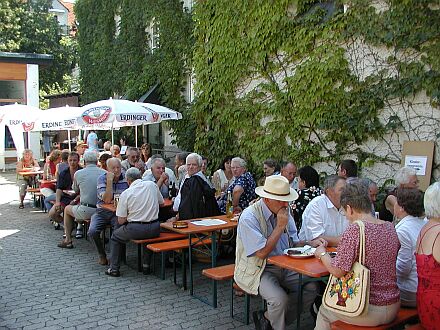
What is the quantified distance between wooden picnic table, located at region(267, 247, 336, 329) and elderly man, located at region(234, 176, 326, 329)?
0.09 m

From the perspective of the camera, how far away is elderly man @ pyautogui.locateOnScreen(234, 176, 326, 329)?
4137 mm

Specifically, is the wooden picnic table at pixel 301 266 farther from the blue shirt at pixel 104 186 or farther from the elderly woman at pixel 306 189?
the blue shirt at pixel 104 186

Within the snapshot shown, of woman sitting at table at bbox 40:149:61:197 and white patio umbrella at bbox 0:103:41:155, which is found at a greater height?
white patio umbrella at bbox 0:103:41:155

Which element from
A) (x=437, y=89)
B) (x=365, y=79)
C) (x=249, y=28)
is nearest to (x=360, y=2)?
(x=365, y=79)

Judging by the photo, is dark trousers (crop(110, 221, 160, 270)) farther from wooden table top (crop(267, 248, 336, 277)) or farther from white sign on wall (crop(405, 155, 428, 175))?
white sign on wall (crop(405, 155, 428, 175))

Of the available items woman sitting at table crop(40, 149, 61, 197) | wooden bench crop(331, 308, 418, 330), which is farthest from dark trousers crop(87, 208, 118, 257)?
wooden bench crop(331, 308, 418, 330)

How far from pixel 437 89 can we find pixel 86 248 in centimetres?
607

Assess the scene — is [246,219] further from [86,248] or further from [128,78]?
[128,78]

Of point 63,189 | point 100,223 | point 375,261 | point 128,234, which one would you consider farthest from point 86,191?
point 375,261

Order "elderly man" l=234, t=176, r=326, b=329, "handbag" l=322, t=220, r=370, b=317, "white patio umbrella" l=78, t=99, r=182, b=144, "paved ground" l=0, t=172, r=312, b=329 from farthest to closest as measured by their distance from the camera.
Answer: "white patio umbrella" l=78, t=99, r=182, b=144 < "paved ground" l=0, t=172, r=312, b=329 < "elderly man" l=234, t=176, r=326, b=329 < "handbag" l=322, t=220, r=370, b=317

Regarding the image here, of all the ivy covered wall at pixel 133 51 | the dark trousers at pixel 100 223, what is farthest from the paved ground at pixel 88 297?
the ivy covered wall at pixel 133 51

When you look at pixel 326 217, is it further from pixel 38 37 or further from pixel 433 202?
pixel 38 37

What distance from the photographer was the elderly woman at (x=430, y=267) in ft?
10.7

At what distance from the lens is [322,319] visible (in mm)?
3713
